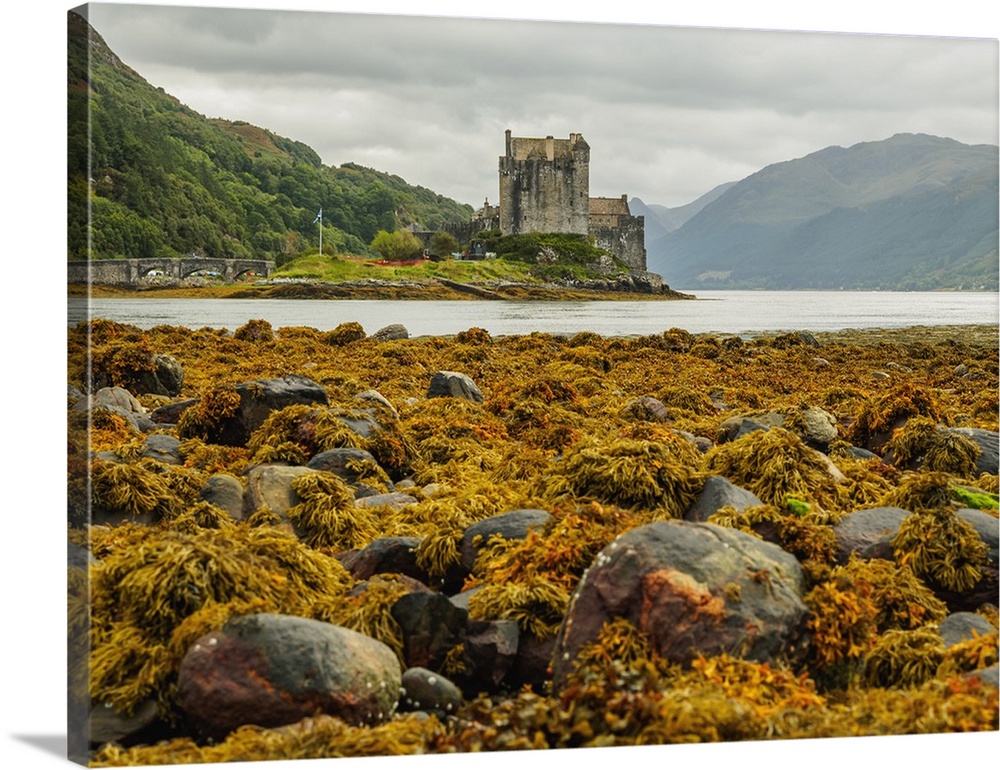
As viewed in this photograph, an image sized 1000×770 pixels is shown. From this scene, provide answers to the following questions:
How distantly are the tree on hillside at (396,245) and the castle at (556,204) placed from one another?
0.40 meters

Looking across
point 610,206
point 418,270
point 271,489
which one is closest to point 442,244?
point 418,270

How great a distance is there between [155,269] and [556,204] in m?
2.88

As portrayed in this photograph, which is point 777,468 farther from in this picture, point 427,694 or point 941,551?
point 427,694

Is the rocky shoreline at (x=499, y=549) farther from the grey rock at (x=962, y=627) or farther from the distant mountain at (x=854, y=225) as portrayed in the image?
the distant mountain at (x=854, y=225)

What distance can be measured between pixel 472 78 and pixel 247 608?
3.49m

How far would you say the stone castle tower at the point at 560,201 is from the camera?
7086 mm

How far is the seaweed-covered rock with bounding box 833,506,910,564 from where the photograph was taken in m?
5.45

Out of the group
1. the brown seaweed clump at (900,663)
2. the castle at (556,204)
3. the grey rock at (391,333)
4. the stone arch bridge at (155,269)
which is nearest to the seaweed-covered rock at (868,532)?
the brown seaweed clump at (900,663)

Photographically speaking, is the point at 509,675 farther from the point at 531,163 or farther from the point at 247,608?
the point at 531,163

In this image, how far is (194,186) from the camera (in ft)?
22.7

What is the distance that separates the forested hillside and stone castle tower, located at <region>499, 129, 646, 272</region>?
1.44 feet

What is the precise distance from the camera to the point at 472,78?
259 inches

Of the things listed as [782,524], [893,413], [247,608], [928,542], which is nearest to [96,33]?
[247,608]

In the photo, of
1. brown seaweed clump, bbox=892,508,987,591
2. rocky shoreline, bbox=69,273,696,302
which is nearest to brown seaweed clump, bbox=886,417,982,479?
brown seaweed clump, bbox=892,508,987,591
